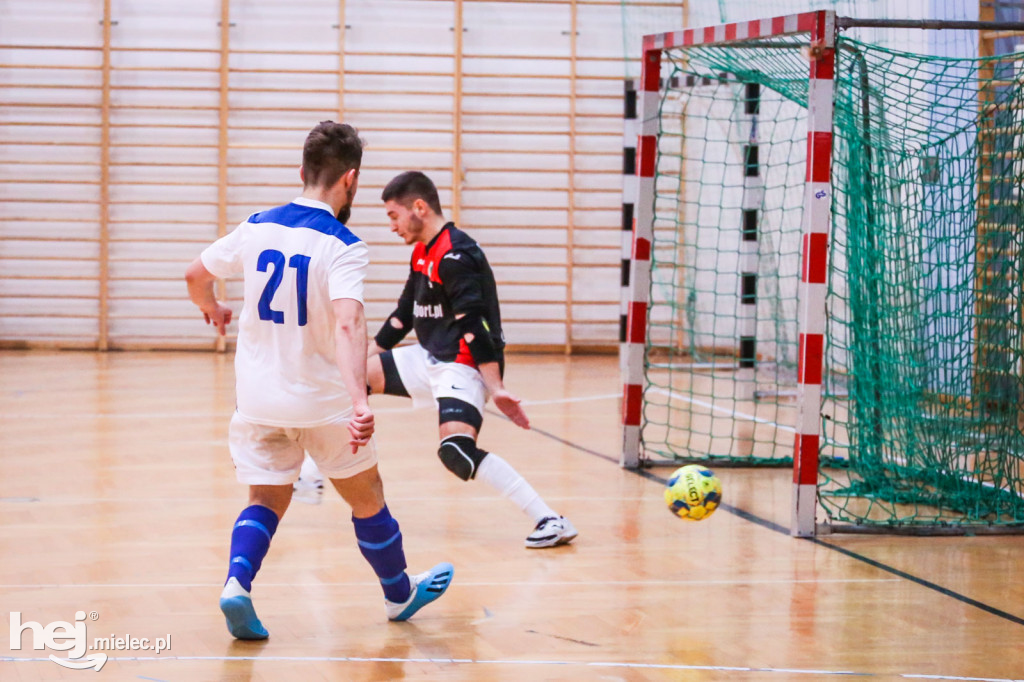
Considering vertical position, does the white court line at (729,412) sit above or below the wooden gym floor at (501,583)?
below

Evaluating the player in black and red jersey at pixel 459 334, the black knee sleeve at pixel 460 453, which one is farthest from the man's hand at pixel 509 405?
the black knee sleeve at pixel 460 453

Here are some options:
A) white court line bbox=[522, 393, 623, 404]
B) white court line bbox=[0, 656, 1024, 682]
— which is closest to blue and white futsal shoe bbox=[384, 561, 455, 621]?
white court line bbox=[0, 656, 1024, 682]

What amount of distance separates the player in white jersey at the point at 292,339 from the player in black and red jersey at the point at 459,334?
127 cm

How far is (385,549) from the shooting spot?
3.51 metres

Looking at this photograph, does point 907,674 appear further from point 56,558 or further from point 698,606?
point 56,558

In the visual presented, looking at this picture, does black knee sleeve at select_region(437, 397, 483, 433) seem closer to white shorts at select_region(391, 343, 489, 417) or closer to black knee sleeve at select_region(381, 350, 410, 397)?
white shorts at select_region(391, 343, 489, 417)

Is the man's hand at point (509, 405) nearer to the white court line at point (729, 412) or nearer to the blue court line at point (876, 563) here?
the blue court line at point (876, 563)

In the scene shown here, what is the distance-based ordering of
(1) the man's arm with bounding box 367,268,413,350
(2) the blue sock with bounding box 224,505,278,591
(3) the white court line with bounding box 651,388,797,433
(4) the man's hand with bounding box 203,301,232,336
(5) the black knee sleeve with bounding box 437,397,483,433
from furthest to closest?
(3) the white court line with bounding box 651,388,797,433
(1) the man's arm with bounding box 367,268,413,350
(5) the black knee sleeve with bounding box 437,397,483,433
(4) the man's hand with bounding box 203,301,232,336
(2) the blue sock with bounding box 224,505,278,591

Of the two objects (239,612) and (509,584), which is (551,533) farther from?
(239,612)

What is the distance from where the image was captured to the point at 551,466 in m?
6.48

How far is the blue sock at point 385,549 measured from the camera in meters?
3.49

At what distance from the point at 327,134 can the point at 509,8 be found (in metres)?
10.6

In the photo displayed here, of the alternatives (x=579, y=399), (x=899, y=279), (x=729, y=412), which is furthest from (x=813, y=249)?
(x=579, y=399)

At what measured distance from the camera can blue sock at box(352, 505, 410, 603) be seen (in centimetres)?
349
